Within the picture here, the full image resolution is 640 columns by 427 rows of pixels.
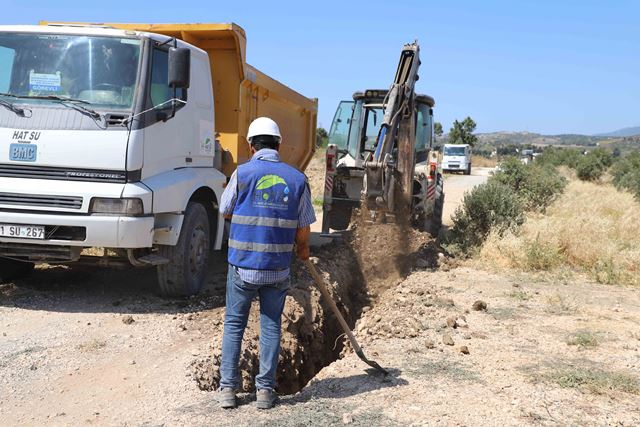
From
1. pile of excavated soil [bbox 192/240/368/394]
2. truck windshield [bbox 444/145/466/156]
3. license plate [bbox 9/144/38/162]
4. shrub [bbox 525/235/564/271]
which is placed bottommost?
pile of excavated soil [bbox 192/240/368/394]

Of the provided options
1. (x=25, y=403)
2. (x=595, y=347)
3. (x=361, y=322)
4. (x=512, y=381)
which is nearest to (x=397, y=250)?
(x=361, y=322)

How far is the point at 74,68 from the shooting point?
224 inches

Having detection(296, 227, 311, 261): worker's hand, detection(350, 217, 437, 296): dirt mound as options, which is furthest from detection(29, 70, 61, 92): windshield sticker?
detection(350, 217, 437, 296): dirt mound

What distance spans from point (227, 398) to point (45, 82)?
3.62 meters

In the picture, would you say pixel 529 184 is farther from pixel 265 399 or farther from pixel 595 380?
pixel 265 399

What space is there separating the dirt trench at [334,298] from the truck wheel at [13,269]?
281 cm

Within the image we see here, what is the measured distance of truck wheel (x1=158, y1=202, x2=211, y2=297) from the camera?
20.1ft

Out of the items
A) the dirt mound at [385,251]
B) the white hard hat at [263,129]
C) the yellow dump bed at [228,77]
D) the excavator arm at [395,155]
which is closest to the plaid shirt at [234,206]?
the white hard hat at [263,129]

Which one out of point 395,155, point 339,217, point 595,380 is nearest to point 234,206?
point 595,380

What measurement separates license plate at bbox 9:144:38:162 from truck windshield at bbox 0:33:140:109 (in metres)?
0.48

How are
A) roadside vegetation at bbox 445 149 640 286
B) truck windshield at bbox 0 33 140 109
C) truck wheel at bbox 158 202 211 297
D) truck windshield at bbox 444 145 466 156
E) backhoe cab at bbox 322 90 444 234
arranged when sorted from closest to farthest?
truck windshield at bbox 0 33 140 109
truck wheel at bbox 158 202 211 297
roadside vegetation at bbox 445 149 640 286
backhoe cab at bbox 322 90 444 234
truck windshield at bbox 444 145 466 156

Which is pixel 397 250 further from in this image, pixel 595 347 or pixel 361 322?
pixel 595 347

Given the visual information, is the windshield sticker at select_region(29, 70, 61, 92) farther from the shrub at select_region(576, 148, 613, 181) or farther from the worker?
the shrub at select_region(576, 148, 613, 181)

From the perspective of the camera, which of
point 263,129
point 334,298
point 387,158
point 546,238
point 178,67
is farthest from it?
point 546,238
